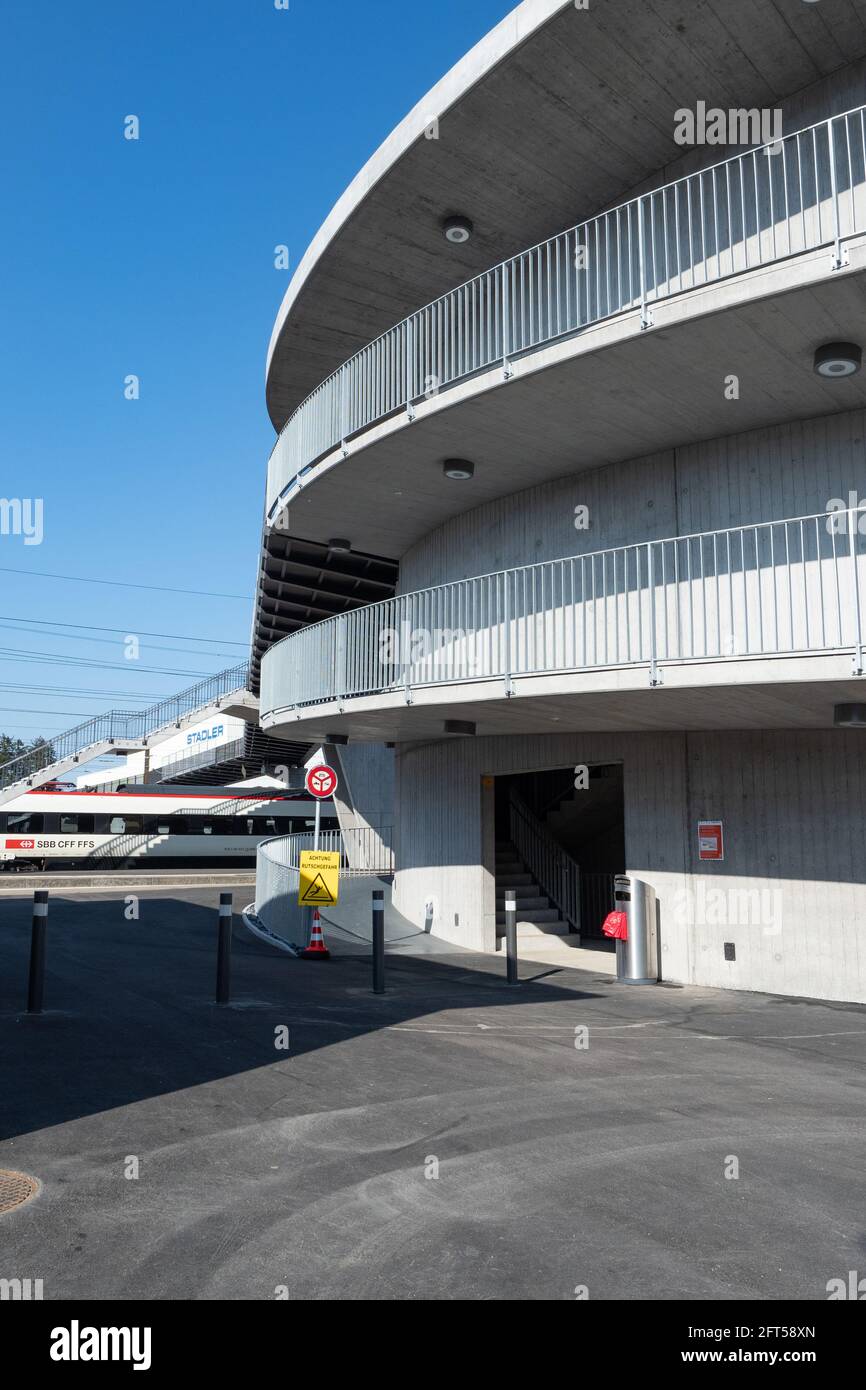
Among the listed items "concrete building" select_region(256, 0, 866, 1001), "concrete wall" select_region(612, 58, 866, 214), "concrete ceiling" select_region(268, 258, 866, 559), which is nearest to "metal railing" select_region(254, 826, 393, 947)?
"concrete building" select_region(256, 0, 866, 1001)

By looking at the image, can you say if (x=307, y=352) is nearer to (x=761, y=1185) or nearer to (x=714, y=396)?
(x=714, y=396)

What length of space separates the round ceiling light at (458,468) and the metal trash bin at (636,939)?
6.18 metres

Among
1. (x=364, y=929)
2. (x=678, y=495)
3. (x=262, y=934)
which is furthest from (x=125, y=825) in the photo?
(x=678, y=495)

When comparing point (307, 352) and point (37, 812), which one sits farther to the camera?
point (37, 812)

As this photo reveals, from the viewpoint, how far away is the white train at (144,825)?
130 ft

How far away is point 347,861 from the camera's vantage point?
25766 millimetres

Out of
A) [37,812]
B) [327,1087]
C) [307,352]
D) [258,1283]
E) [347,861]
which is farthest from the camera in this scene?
[37,812]

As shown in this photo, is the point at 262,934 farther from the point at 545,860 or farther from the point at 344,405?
the point at 344,405

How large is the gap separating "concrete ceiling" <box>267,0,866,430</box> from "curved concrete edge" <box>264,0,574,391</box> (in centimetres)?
2

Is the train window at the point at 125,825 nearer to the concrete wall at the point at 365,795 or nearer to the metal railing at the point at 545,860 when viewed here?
the concrete wall at the point at 365,795

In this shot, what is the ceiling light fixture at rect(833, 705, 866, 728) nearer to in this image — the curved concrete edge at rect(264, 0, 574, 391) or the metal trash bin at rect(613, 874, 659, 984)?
the metal trash bin at rect(613, 874, 659, 984)

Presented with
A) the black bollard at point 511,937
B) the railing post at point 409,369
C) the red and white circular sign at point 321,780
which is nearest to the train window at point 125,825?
the red and white circular sign at point 321,780
